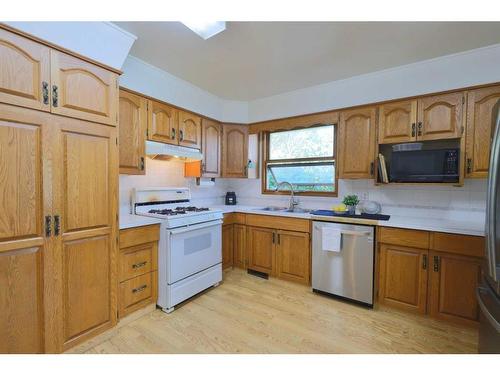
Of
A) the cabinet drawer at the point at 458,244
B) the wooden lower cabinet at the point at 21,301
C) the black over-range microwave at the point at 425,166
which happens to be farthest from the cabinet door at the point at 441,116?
the wooden lower cabinet at the point at 21,301

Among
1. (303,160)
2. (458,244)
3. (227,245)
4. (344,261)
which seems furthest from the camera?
(303,160)

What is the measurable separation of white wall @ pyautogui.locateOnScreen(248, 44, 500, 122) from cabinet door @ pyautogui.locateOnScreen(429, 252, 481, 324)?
1.57 m

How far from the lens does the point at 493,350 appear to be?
3.83 feet

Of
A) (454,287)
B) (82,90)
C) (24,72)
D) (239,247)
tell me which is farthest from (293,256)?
(24,72)

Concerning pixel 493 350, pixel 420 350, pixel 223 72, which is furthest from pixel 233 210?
pixel 493 350

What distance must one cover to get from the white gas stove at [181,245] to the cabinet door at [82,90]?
3.32ft

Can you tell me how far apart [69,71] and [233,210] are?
216cm

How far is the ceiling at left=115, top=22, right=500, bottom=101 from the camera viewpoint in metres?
1.81

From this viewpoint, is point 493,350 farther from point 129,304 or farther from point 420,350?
point 129,304

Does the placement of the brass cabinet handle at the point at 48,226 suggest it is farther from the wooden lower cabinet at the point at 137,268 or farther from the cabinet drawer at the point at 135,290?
the cabinet drawer at the point at 135,290

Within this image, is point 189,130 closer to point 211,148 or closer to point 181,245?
point 211,148

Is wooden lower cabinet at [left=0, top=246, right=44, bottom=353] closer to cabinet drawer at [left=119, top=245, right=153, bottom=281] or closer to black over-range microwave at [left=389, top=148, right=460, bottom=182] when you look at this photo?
cabinet drawer at [left=119, top=245, right=153, bottom=281]

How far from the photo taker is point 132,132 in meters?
2.29

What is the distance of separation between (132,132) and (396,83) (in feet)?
8.92
